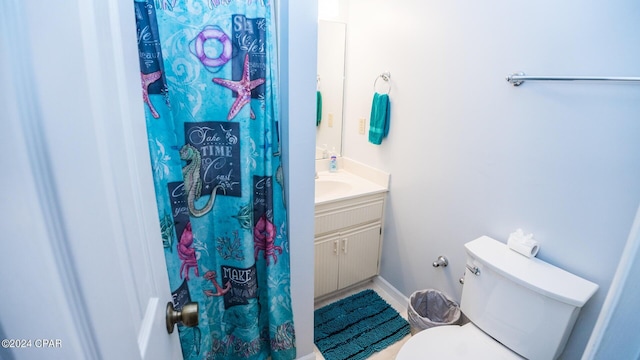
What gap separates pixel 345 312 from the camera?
206cm

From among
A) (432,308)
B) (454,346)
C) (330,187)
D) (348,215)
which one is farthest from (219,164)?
(432,308)

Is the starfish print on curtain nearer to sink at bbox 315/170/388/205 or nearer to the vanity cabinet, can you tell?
the vanity cabinet

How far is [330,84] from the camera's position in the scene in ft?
7.67

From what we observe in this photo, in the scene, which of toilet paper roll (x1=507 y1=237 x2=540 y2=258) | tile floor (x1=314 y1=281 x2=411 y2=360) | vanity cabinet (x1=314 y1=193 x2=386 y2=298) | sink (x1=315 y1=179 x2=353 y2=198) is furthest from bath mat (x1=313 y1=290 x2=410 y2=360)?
toilet paper roll (x1=507 y1=237 x2=540 y2=258)

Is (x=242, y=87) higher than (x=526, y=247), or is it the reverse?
(x=242, y=87)

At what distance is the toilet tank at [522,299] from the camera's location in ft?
3.69

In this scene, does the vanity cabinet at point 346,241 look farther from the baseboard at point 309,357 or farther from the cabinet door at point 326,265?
the baseboard at point 309,357

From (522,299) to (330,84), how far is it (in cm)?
188

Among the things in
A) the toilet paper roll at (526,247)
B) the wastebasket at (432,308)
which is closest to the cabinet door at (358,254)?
the wastebasket at (432,308)

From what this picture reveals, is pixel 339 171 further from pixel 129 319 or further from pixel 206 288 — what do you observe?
pixel 129 319

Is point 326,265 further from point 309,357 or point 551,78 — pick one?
point 551,78

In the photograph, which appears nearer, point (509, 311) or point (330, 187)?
point (509, 311)

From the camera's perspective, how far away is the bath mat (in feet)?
5.81

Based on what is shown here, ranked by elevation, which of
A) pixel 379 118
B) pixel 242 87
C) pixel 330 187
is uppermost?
pixel 242 87
